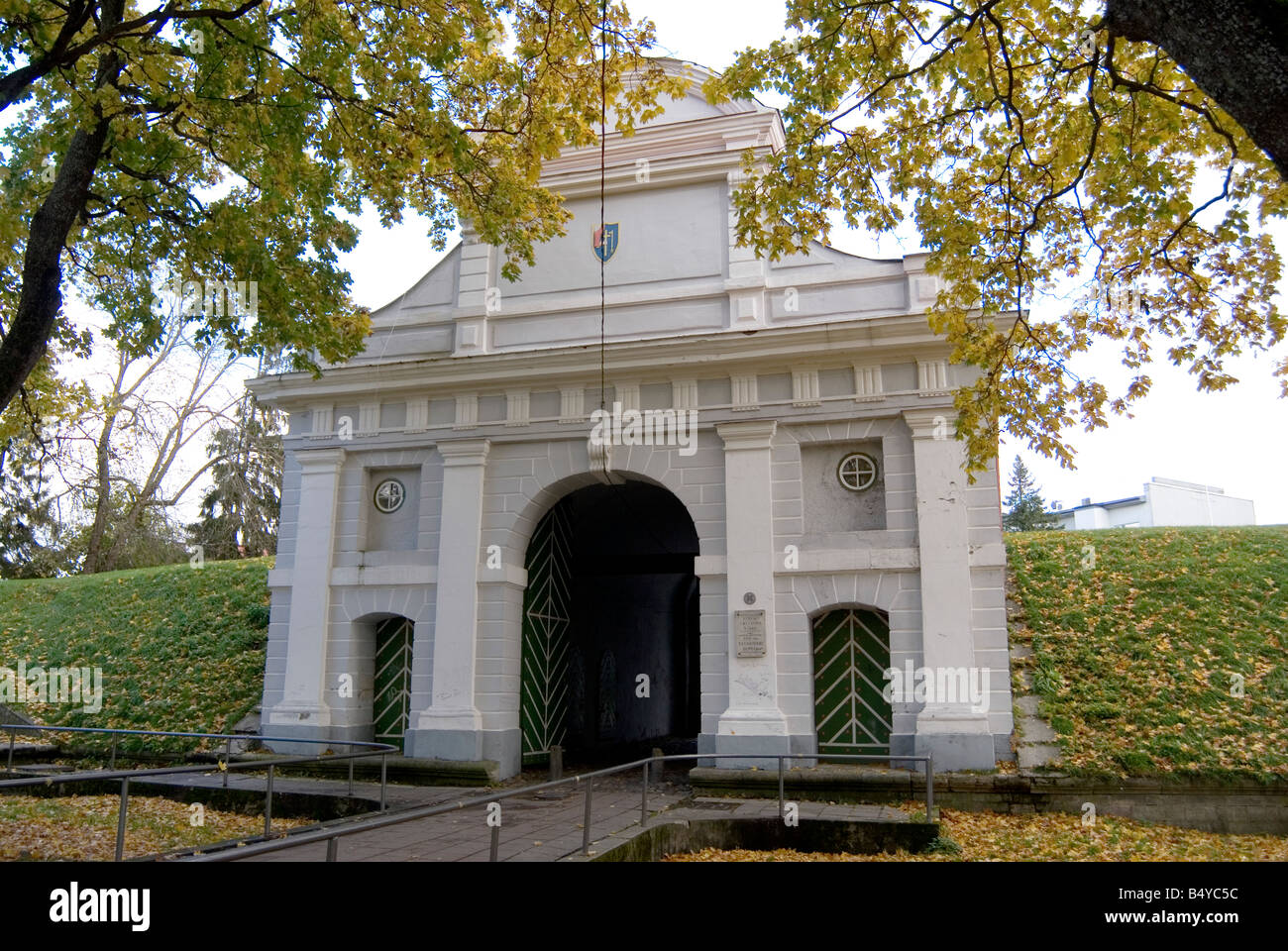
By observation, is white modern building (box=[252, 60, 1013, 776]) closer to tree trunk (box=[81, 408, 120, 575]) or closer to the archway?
the archway

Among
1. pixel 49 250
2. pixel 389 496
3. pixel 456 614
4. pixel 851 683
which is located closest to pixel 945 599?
pixel 851 683

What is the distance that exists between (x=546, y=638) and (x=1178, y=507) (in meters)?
41.1

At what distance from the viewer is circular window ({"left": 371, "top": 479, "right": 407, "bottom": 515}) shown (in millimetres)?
14898

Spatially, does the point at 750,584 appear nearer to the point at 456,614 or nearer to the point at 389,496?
the point at 456,614

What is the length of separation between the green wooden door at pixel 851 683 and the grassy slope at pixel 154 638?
30.2 ft

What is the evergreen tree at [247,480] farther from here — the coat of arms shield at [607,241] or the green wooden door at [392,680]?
the coat of arms shield at [607,241]

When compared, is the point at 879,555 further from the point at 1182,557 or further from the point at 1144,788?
the point at 1182,557

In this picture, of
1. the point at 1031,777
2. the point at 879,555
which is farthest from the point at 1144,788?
the point at 879,555

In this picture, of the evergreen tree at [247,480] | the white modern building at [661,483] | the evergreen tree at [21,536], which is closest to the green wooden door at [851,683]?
the white modern building at [661,483]

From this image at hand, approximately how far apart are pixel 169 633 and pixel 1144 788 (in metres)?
16.2

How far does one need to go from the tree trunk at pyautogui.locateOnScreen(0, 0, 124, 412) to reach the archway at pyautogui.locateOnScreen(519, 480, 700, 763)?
306 inches

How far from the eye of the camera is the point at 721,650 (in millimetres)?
12859

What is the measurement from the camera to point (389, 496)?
15.0 meters

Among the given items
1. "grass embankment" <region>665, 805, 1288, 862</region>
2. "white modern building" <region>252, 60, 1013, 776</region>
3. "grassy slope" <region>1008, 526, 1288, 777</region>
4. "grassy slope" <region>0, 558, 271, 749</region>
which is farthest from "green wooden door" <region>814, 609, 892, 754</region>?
"grassy slope" <region>0, 558, 271, 749</region>
